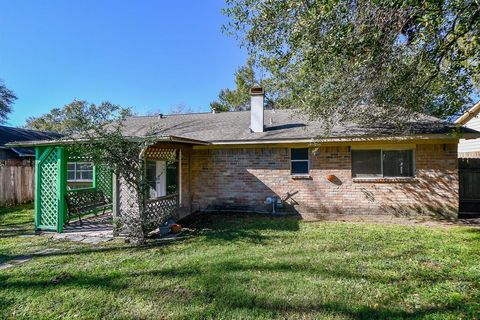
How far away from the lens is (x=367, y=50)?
5.68 metres

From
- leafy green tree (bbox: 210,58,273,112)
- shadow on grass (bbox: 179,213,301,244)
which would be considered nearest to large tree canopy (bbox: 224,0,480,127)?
shadow on grass (bbox: 179,213,301,244)

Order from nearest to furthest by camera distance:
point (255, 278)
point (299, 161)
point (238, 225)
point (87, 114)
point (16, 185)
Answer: point (255, 278), point (87, 114), point (238, 225), point (299, 161), point (16, 185)

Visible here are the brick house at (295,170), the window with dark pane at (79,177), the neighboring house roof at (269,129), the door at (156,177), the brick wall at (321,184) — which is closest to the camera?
the brick house at (295,170)

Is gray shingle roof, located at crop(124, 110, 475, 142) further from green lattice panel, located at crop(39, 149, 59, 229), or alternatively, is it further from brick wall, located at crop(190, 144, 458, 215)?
green lattice panel, located at crop(39, 149, 59, 229)

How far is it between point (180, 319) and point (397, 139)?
26.8 ft

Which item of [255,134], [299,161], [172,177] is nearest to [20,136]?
[172,177]

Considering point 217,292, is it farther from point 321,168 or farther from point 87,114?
point 321,168

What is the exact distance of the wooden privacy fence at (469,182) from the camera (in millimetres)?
10570

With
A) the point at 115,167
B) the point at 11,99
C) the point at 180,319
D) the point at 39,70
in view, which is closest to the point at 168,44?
the point at 39,70

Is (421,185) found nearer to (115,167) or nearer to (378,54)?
(378,54)

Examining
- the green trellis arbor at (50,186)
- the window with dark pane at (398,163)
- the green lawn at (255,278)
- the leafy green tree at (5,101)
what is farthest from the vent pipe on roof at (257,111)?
the leafy green tree at (5,101)

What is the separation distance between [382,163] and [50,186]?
34.5ft

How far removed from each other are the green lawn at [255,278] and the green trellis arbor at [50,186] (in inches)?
33.4

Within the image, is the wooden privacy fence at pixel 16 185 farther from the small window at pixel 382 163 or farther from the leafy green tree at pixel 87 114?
the small window at pixel 382 163
